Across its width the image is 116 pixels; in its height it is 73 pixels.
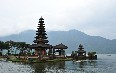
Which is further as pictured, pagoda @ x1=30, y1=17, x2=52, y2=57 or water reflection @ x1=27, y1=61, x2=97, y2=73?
pagoda @ x1=30, y1=17, x2=52, y2=57

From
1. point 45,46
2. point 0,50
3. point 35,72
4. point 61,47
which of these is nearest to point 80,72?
point 35,72

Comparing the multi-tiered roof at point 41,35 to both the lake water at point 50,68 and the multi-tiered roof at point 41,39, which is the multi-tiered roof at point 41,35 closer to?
the multi-tiered roof at point 41,39

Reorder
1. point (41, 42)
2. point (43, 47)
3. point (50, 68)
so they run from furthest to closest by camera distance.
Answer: point (41, 42) < point (43, 47) < point (50, 68)

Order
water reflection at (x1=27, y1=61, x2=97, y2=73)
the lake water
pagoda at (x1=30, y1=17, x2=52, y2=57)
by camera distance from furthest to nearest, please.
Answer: pagoda at (x1=30, y1=17, x2=52, y2=57), water reflection at (x1=27, y1=61, x2=97, y2=73), the lake water

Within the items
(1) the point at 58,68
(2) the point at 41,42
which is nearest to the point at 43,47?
(2) the point at 41,42

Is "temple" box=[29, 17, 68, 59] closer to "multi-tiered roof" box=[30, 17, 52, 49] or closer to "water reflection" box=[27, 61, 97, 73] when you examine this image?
"multi-tiered roof" box=[30, 17, 52, 49]

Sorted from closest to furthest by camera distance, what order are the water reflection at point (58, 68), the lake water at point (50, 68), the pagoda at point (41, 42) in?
the lake water at point (50, 68)
the water reflection at point (58, 68)
the pagoda at point (41, 42)

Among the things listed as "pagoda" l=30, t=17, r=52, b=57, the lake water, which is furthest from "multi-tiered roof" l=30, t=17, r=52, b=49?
the lake water

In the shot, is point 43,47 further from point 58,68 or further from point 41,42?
point 58,68

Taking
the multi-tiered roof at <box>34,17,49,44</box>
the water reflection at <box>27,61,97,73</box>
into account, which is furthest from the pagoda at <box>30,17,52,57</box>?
the water reflection at <box>27,61,97,73</box>

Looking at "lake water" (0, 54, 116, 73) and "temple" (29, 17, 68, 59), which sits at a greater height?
"temple" (29, 17, 68, 59)

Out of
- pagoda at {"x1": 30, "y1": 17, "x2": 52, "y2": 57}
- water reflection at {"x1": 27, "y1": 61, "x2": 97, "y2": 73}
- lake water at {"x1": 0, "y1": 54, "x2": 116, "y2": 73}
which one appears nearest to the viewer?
lake water at {"x1": 0, "y1": 54, "x2": 116, "y2": 73}

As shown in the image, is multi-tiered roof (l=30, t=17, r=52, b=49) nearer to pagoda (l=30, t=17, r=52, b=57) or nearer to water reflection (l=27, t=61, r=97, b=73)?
pagoda (l=30, t=17, r=52, b=57)

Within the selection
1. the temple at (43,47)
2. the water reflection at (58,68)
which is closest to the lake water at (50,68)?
the water reflection at (58,68)
